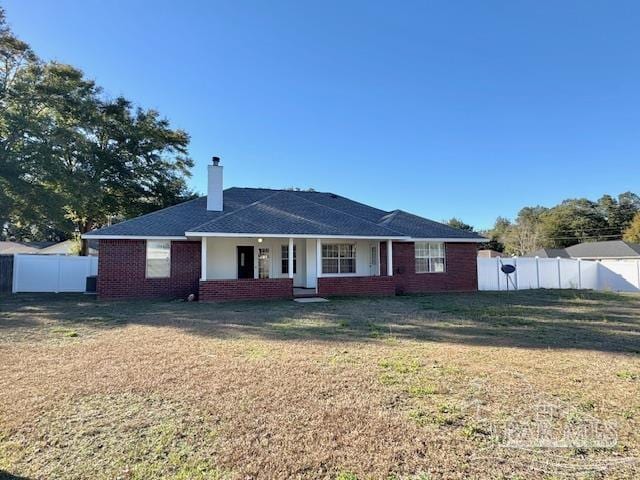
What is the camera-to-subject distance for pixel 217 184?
16609mm

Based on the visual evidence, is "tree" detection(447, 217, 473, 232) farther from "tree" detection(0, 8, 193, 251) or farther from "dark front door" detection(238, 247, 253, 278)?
"dark front door" detection(238, 247, 253, 278)

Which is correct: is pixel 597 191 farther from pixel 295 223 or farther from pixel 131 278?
pixel 131 278

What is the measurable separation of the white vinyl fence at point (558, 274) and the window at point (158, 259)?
1510 centimetres

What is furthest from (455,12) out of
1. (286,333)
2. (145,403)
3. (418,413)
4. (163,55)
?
(145,403)

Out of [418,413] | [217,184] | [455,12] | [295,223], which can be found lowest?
[418,413]

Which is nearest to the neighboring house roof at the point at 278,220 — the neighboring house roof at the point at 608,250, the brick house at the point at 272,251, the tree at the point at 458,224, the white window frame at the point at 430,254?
the brick house at the point at 272,251

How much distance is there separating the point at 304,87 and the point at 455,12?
716 cm

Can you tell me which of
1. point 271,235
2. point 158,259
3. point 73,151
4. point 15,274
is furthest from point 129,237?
point 73,151

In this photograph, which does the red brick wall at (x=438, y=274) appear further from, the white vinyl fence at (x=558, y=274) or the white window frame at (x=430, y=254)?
the white vinyl fence at (x=558, y=274)

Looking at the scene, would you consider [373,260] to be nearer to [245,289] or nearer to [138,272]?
[245,289]

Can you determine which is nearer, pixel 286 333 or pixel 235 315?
pixel 286 333

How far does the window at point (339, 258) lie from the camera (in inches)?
651

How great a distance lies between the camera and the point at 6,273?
16.1m

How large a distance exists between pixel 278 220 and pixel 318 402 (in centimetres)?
1177
